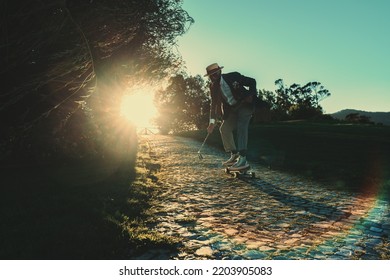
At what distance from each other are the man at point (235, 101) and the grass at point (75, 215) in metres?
2.28

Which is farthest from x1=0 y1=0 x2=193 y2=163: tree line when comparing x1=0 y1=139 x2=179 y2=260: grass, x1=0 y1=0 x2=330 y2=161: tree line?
x1=0 y1=139 x2=179 y2=260: grass

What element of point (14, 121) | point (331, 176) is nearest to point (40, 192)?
point (14, 121)

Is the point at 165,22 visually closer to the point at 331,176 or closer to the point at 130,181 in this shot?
the point at 130,181

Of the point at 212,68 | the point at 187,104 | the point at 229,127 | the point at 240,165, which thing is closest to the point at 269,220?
the point at 240,165

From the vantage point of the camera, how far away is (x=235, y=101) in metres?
8.55

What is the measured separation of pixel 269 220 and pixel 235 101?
428cm

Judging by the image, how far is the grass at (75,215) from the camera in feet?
11.8

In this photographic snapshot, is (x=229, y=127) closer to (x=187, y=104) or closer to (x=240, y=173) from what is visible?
(x=240, y=173)

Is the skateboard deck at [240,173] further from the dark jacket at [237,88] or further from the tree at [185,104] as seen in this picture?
the tree at [185,104]

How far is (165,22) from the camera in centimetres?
1130

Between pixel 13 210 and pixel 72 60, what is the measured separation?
2629 mm

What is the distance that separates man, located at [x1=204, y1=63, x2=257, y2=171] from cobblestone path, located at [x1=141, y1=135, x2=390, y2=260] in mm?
1063

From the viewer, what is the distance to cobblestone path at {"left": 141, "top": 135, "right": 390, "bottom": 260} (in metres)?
3.63
